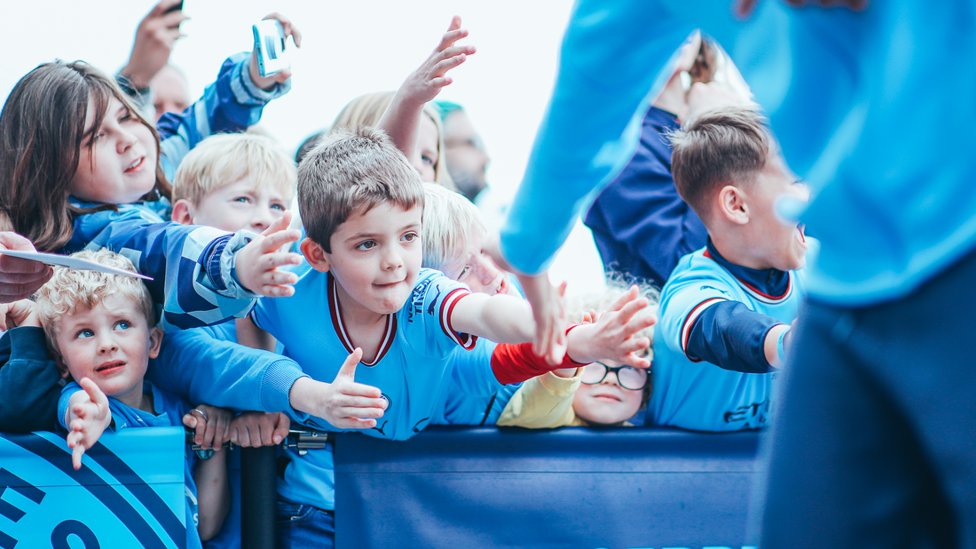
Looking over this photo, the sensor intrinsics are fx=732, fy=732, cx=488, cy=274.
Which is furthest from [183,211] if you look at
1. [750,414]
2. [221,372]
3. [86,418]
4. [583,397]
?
[750,414]

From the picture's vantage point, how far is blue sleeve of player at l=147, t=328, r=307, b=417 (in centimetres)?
134

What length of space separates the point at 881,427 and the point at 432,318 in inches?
34.4

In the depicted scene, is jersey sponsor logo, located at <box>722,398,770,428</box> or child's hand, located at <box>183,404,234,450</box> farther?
jersey sponsor logo, located at <box>722,398,770,428</box>

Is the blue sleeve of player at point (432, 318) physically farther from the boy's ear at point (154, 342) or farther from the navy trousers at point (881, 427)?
the navy trousers at point (881, 427)

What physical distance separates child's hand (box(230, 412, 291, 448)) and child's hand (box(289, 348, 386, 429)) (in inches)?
3.6

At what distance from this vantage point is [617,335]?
1.13 meters

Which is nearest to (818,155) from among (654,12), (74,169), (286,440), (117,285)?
(654,12)

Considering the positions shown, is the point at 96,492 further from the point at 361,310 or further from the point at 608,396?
the point at 608,396

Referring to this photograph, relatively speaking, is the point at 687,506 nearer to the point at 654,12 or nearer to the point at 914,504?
the point at 914,504

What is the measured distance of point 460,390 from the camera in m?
1.48

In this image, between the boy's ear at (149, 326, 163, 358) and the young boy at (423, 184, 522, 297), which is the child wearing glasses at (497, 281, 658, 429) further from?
the boy's ear at (149, 326, 163, 358)

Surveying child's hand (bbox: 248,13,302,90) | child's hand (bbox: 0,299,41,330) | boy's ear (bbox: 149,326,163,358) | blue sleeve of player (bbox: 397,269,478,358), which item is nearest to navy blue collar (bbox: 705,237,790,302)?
blue sleeve of player (bbox: 397,269,478,358)

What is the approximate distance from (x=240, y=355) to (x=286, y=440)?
0.61ft

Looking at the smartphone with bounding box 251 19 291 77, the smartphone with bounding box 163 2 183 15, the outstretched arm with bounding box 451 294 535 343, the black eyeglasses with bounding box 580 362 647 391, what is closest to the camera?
the outstretched arm with bounding box 451 294 535 343
